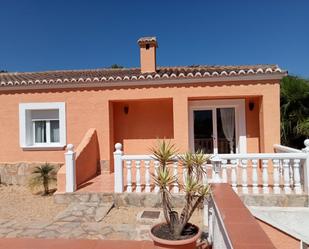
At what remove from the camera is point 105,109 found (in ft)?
38.8

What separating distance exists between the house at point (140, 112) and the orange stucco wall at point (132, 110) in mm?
44

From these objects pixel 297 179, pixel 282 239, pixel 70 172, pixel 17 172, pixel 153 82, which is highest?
pixel 153 82

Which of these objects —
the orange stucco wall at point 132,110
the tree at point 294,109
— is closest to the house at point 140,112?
the orange stucco wall at point 132,110

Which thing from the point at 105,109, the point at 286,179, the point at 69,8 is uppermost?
the point at 69,8

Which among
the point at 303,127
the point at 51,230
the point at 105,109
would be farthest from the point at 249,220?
the point at 303,127

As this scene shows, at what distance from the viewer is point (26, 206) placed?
8812 mm

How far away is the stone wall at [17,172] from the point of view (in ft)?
39.0

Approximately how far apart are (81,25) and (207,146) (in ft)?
44.1

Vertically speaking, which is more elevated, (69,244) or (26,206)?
(69,244)

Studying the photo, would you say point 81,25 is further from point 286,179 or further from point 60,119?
point 286,179

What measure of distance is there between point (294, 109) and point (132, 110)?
9378 millimetres

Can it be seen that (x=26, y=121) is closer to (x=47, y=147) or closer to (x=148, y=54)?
(x=47, y=147)

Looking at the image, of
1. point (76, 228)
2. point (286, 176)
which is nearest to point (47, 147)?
point (76, 228)

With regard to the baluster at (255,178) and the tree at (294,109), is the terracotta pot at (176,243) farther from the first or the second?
the tree at (294,109)
